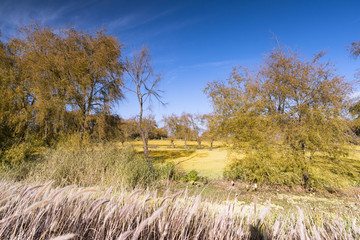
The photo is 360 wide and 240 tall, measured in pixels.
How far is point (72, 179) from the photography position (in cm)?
559

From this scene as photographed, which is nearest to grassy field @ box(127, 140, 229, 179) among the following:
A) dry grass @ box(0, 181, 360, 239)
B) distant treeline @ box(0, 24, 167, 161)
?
distant treeline @ box(0, 24, 167, 161)

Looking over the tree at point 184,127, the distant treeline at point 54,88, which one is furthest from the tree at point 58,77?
the tree at point 184,127

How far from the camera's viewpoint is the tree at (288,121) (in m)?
Result: 6.38

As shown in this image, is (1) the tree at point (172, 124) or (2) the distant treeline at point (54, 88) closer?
(2) the distant treeline at point (54, 88)

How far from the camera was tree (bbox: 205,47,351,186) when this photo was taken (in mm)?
6383

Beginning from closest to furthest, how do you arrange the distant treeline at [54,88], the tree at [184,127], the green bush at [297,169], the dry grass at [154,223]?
the dry grass at [154,223] → the green bush at [297,169] → the distant treeline at [54,88] → the tree at [184,127]

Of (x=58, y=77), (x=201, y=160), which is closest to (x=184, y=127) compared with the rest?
(x=201, y=160)

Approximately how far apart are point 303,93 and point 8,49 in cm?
1742

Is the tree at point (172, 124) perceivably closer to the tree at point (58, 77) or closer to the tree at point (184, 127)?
the tree at point (184, 127)

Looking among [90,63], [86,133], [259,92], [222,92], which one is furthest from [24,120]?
[259,92]

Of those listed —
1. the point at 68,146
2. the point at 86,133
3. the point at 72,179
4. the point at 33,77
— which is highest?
the point at 33,77

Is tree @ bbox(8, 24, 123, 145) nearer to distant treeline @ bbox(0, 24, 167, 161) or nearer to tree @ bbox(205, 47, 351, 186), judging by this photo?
distant treeline @ bbox(0, 24, 167, 161)

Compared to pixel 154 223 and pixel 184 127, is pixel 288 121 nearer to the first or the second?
pixel 154 223

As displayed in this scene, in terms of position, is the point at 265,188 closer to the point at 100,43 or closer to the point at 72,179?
the point at 72,179
